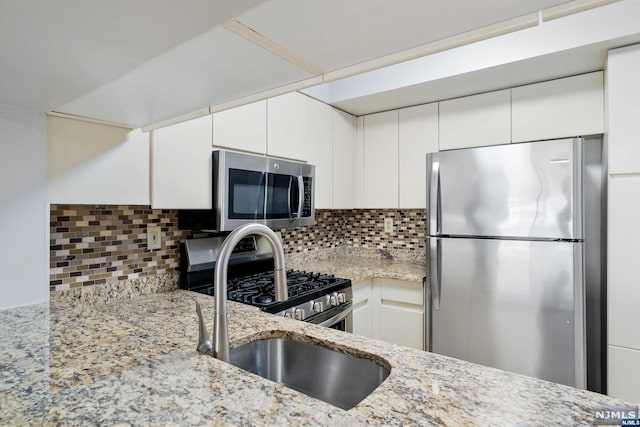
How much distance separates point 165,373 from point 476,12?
35.3 inches

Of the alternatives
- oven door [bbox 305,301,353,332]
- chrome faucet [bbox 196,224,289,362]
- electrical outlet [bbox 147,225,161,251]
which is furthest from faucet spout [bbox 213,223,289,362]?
electrical outlet [bbox 147,225,161,251]

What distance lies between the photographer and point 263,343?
3.72 ft

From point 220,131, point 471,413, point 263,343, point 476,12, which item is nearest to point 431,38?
point 476,12

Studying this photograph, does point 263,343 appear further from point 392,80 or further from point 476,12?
point 392,80

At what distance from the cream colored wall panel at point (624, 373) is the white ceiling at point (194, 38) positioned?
1.85m

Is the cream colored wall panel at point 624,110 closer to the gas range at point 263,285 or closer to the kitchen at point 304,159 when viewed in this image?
the kitchen at point 304,159

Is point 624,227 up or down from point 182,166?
down

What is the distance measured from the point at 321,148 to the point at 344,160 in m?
0.32

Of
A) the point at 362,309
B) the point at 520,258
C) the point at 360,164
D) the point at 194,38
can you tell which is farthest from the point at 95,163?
the point at 520,258

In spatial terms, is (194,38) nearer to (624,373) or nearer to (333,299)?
(333,299)

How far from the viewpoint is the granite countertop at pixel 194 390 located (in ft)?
1.80

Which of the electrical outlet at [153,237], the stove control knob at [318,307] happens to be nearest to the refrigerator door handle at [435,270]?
the stove control knob at [318,307]

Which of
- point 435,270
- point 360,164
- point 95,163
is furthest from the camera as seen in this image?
point 360,164

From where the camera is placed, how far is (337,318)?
6.38ft
